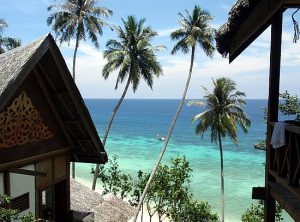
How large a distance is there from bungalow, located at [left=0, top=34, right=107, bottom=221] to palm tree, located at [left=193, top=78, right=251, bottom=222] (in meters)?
19.4

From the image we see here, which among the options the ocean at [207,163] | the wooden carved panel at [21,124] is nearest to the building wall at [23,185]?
the wooden carved panel at [21,124]

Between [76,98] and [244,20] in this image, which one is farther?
[76,98]

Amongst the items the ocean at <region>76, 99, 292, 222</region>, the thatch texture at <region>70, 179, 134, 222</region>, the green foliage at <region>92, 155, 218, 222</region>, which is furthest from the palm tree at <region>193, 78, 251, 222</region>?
the thatch texture at <region>70, 179, 134, 222</region>

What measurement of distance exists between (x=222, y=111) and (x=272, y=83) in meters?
22.0

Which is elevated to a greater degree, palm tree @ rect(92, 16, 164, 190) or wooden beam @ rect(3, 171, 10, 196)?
palm tree @ rect(92, 16, 164, 190)

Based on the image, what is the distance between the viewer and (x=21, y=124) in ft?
22.1

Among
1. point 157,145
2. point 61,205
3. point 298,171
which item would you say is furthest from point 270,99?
point 157,145

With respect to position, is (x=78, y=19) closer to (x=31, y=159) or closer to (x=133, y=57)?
(x=133, y=57)

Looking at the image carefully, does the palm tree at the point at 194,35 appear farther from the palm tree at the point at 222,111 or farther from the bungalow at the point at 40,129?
the bungalow at the point at 40,129

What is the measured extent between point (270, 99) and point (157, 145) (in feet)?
226

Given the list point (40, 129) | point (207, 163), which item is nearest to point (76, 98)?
point (40, 129)

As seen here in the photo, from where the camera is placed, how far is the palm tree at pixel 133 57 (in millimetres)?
27078

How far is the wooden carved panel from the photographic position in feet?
20.6

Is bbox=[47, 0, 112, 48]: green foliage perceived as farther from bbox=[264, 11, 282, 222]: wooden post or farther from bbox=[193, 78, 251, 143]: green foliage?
bbox=[264, 11, 282, 222]: wooden post
